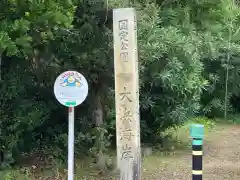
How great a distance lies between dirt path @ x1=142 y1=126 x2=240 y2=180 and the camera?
9.06 metres

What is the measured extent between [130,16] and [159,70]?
302cm

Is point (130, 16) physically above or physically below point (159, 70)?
above

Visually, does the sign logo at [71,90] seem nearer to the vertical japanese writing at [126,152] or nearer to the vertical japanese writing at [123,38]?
the vertical japanese writing at [123,38]

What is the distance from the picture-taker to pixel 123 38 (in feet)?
23.6

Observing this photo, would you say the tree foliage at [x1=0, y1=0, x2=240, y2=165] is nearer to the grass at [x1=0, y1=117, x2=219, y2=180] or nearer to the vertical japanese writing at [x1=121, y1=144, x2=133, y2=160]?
the grass at [x1=0, y1=117, x2=219, y2=180]

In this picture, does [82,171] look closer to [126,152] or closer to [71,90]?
[126,152]

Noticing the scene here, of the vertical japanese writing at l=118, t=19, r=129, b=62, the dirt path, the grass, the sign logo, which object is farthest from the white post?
the dirt path

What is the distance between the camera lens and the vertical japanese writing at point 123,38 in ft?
23.5

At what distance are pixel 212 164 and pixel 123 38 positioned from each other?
4.40 m

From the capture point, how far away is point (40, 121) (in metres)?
9.18

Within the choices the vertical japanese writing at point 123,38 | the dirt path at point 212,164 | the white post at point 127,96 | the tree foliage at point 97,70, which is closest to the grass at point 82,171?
the dirt path at point 212,164

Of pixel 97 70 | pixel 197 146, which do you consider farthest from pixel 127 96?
pixel 97 70

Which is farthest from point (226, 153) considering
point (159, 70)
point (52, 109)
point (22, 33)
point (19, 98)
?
point (22, 33)

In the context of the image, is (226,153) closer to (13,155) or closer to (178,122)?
(178,122)
